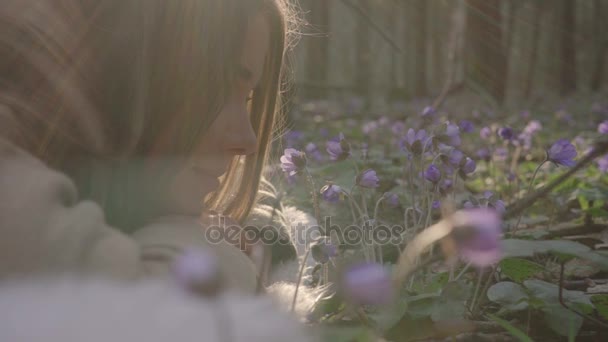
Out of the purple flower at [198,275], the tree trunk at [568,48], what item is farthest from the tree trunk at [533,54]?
the purple flower at [198,275]

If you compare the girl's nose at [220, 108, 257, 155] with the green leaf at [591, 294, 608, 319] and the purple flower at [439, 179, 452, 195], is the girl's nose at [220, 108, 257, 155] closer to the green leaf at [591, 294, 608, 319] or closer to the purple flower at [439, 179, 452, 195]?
the purple flower at [439, 179, 452, 195]

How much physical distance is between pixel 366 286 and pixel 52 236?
1.63ft

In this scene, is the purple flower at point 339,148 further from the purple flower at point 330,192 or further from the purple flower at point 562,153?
the purple flower at point 562,153

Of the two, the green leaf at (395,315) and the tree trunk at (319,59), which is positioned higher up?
the tree trunk at (319,59)

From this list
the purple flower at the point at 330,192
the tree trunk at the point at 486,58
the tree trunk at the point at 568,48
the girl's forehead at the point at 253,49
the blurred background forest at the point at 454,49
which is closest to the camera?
the girl's forehead at the point at 253,49

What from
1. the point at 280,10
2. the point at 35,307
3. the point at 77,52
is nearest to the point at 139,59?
the point at 77,52

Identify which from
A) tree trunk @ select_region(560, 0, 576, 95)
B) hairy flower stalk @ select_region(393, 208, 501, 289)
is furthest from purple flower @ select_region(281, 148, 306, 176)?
tree trunk @ select_region(560, 0, 576, 95)

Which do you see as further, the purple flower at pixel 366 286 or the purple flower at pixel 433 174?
the purple flower at pixel 433 174

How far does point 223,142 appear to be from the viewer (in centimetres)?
148

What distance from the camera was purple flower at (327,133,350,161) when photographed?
1916mm

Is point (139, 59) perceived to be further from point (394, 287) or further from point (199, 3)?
point (394, 287)

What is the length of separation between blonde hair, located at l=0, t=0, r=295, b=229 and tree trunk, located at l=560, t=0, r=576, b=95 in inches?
738

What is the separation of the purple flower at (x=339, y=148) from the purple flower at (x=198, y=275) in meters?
1.26

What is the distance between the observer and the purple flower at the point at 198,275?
2.17ft
